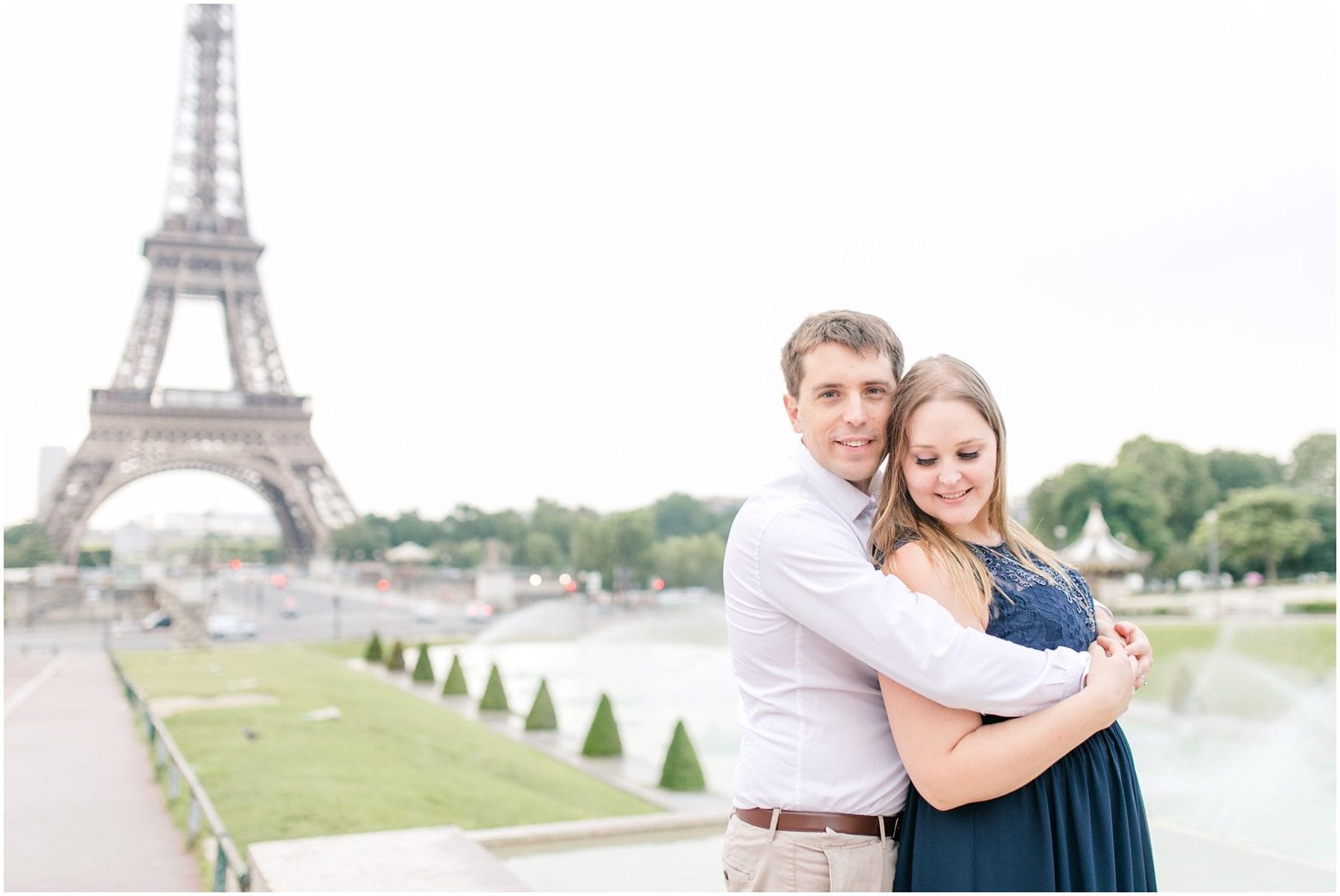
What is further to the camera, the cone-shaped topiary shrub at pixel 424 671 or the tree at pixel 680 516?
the tree at pixel 680 516

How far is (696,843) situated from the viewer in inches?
344

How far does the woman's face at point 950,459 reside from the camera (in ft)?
6.85

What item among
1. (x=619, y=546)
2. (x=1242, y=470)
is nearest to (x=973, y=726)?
(x=619, y=546)

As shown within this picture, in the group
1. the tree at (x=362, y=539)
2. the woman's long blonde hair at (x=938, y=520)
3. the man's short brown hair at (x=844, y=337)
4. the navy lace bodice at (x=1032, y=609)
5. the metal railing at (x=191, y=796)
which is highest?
the man's short brown hair at (x=844, y=337)

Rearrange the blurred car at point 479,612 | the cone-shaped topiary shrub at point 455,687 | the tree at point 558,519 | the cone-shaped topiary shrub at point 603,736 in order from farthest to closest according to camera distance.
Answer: the tree at point 558,519
the blurred car at point 479,612
the cone-shaped topiary shrub at point 455,687
the cone-shaped topiary shrub at point 603,736

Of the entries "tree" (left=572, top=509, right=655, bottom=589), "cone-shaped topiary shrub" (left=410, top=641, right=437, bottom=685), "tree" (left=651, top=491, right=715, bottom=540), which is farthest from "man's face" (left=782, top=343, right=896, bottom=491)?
"tree" (left=651, top=491, right=715, bottom=540)

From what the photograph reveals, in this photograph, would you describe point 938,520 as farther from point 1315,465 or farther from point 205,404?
point 1315,465

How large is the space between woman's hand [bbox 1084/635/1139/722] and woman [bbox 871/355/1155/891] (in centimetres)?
6

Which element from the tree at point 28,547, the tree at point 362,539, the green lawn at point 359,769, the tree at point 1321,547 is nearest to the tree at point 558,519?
the tree at point 362,539

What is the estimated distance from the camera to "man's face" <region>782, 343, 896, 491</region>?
217cm

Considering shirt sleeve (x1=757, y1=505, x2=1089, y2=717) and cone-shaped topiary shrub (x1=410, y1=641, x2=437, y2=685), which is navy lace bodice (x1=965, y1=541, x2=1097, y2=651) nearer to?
shirt sleeve (x1=757, y1=505, x2=1089, y2=717)

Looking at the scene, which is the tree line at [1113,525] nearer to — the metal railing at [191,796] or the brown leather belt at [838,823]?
the metal railing at [191,796]

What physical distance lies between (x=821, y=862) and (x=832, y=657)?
417 millimetres

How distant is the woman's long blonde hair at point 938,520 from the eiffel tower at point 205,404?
45.7m
